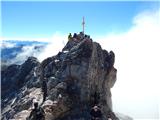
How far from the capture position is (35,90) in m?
106

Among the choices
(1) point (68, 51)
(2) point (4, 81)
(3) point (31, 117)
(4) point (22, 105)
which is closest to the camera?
(3) point (31, 117)

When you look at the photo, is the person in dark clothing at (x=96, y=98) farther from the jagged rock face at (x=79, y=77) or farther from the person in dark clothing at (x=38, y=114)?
the person in dark clothing at (x=38, y=114)

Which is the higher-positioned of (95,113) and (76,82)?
(76,82)

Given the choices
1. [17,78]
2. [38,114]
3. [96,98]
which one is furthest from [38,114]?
[17,78]

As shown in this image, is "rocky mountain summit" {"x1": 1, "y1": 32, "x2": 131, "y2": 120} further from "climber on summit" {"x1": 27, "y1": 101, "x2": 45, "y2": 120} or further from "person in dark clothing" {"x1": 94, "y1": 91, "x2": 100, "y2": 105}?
"climber on summit" {"x1": 27, "y1": 101, "x2": 45, "y2": 120}

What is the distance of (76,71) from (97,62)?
824 centimetres

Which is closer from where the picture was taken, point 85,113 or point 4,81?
point 85,113

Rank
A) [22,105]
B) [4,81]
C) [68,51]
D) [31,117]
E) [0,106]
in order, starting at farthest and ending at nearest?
[4,81], [0,106], [22,105], [68,51], [31,117]

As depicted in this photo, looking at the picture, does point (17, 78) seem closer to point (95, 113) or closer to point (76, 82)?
point (76, 82)

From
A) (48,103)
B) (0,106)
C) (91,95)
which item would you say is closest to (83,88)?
(91,95)

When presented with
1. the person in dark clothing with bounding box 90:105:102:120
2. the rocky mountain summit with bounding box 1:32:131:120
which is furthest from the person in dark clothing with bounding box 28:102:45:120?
the person in dark clothing with bounding box 90:105:102:120

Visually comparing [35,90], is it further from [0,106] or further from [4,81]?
[4,81]

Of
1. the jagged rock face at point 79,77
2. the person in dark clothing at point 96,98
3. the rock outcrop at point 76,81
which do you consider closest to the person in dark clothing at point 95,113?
the rock outcrop at point 76,81

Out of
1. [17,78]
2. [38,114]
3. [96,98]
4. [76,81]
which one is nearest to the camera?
[38,114]
